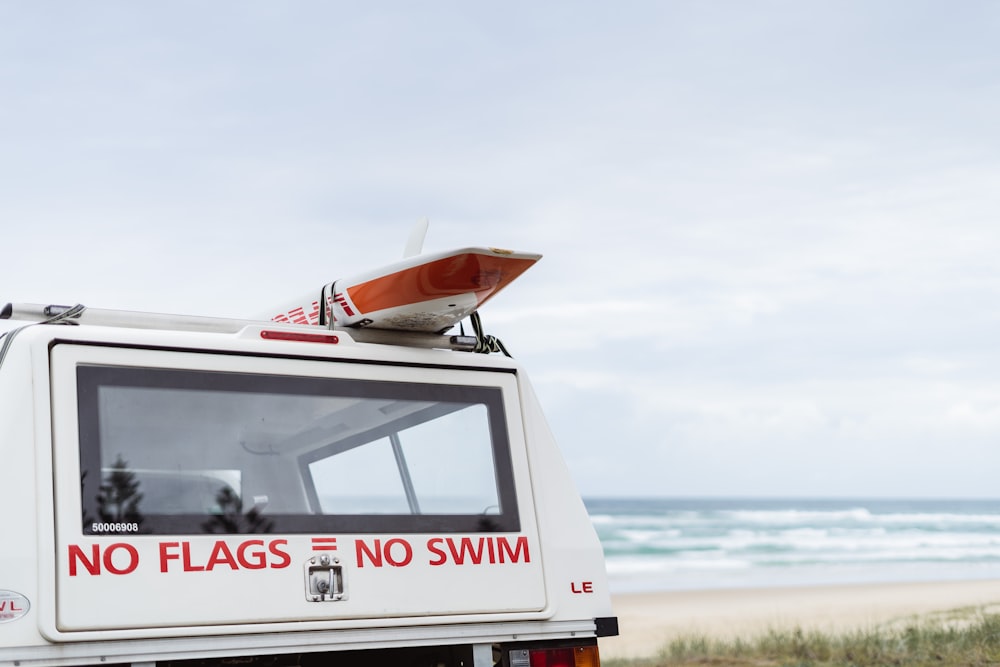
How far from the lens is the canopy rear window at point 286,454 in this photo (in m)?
Answer: 3.89

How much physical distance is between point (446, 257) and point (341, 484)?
913mm

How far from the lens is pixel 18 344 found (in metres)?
3.86

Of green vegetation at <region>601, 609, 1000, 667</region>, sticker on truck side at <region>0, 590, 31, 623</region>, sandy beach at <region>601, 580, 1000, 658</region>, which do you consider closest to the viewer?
sticker on truck side at <region>0, 590, 31, 623</region>

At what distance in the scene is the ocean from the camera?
1215 inches

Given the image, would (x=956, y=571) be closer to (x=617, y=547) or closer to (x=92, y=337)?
(x=617, y=547)

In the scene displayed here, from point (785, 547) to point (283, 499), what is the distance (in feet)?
127

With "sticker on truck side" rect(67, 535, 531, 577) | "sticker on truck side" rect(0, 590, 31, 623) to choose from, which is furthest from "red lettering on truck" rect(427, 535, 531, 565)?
"sticker on truck side" rect(0, 590, 31, 623)

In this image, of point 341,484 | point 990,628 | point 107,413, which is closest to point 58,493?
point 107,413

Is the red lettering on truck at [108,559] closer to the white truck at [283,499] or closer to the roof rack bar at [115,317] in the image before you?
the white truck at [283,499]

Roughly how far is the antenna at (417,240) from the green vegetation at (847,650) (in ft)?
24.1

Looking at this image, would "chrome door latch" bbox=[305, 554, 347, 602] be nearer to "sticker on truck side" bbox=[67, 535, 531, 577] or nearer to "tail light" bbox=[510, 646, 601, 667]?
"sticker on truck side" bbox=[67, 535, 531, 577]

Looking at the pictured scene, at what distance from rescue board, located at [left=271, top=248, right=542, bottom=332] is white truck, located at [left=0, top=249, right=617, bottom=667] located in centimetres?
2

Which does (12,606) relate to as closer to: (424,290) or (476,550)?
(476,550)

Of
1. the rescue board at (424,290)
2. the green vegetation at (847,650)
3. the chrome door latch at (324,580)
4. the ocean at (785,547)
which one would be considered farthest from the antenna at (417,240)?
the ocean at (785,547)
